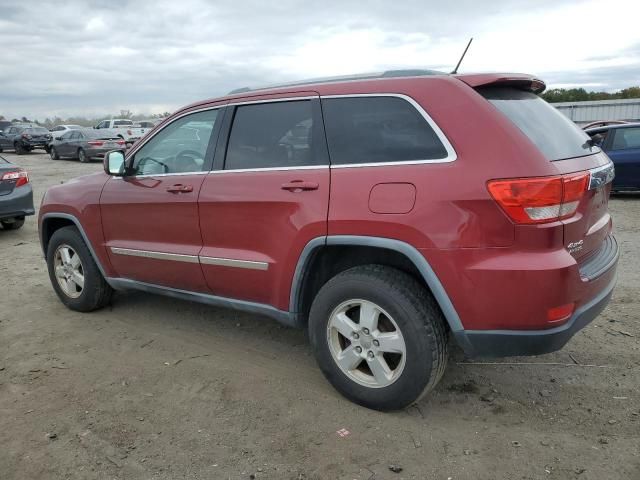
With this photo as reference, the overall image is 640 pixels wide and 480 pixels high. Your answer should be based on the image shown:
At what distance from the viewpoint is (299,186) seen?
128 inches

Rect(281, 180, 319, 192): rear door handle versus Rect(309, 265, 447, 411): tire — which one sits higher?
Rect(281, 180, 319, 192): rear door handle

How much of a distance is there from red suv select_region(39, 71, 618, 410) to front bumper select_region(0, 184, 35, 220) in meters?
5.50

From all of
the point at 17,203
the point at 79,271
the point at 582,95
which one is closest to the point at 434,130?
the point at 79,271

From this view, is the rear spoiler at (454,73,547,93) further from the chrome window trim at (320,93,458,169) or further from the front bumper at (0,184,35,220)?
the front bumper at (0,184,35,220)

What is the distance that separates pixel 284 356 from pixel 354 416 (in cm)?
97

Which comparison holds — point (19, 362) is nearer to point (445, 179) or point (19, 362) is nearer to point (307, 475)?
point (307, 475)

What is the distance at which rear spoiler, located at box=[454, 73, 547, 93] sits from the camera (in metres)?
2.97

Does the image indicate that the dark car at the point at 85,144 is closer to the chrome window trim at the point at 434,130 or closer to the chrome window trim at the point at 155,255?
the chrome window trim at the point at 155,255

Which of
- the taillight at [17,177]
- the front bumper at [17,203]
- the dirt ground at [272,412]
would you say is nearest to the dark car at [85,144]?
the taillight at [17,177]

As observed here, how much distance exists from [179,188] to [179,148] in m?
0.41

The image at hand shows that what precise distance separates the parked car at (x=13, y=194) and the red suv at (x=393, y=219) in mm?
5520

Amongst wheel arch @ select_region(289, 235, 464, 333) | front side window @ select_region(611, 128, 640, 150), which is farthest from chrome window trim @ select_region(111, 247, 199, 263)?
front side window @ select_region(611, 128, 640, 150)

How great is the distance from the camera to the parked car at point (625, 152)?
10.6 m

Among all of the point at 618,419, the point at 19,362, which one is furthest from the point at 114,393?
the point at 618,419
